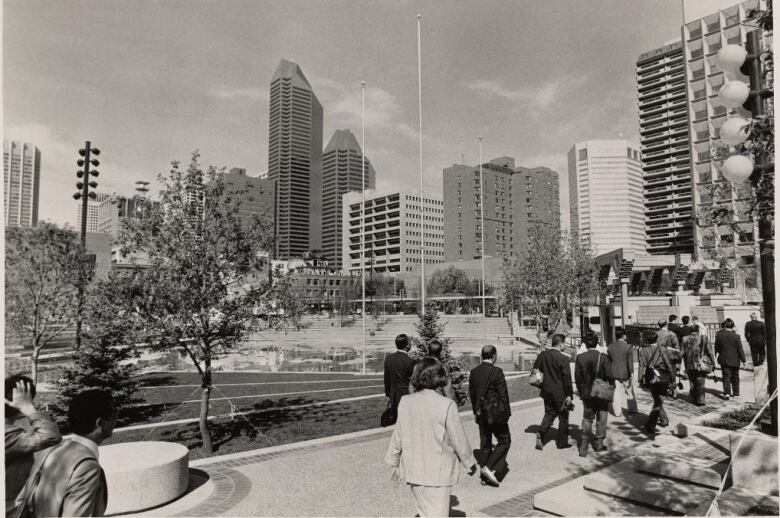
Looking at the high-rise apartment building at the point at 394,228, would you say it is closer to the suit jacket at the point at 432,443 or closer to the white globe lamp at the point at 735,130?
the white globe lamp at the point at 735,130

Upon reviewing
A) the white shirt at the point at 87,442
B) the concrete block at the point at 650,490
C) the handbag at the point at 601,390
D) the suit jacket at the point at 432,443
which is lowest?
the concrete block at the point at 650,490

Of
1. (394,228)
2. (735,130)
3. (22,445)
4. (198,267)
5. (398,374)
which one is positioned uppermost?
(394,228)

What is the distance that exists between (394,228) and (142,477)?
15349 cm

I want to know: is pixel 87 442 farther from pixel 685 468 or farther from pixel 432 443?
pixel 685 468

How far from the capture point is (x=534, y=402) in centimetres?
1302

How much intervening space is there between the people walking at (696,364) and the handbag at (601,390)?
4.25 metres

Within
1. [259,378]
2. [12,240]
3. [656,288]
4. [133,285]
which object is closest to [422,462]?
[133,285]

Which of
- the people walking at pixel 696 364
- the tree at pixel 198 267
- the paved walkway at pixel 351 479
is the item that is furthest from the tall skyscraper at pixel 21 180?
the people walking at pixel 696 364

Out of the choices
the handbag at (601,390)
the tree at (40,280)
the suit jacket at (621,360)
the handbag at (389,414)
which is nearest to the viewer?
the handbag at (601,390)

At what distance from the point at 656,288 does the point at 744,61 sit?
134 ft

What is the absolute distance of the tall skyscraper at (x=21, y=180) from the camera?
9883 millimetres

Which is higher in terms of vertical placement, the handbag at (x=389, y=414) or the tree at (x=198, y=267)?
the tree at (x=198, y=267)

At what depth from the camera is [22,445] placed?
3.62m

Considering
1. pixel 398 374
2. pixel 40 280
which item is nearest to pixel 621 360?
pixel 398 374
